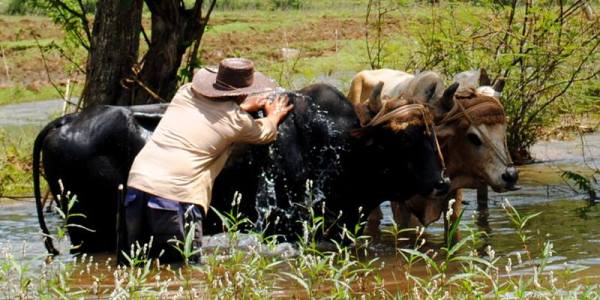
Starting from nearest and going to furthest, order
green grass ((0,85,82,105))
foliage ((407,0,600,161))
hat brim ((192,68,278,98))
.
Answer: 1. hat brim ((192,68,278,98))
2. foliage ((407,0,600,161))
3. green grass ((0,85,82,105))

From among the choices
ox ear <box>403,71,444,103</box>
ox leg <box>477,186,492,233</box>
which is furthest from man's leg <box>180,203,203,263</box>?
ox leg <box>477,186,492,233</box>

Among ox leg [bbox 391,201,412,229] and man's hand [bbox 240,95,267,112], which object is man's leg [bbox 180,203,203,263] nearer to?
man's hand [bbox 240,95,267,112]

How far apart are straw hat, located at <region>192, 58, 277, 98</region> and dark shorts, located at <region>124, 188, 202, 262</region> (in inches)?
25.3

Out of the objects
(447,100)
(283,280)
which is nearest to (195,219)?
(283,280)

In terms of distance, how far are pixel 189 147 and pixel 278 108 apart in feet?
3.31

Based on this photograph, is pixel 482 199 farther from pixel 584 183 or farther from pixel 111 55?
pixel 111 55

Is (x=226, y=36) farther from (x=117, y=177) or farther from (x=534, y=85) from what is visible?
(x=117, y=177)

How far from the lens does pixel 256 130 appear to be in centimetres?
729

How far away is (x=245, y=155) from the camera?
314 inches

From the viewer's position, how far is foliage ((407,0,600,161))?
435 inches

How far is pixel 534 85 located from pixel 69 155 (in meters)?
5.07

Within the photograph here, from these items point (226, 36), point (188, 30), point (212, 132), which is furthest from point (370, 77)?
point (226, 36)

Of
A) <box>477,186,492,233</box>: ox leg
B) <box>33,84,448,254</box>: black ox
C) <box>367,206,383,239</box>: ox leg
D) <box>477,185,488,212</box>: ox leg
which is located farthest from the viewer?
<box>477,185,488,212</box>: ox leg

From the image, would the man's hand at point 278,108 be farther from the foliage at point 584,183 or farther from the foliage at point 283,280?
the foliage at point 584,183
